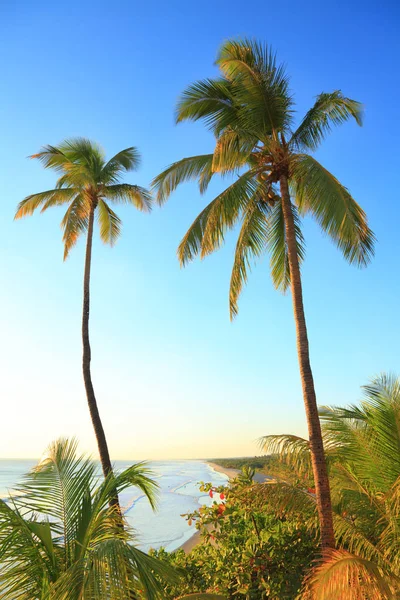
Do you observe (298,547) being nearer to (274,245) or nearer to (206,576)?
(206,576)

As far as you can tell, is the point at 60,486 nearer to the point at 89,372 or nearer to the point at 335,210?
the point at 335,210

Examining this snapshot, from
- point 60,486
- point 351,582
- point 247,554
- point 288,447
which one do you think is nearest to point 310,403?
point 288,447

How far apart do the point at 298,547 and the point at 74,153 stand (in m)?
11.6

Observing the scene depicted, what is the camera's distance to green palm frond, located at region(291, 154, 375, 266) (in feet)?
26.7

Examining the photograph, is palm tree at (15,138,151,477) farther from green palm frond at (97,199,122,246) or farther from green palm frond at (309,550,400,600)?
green palm frond at (309,550,400,600)

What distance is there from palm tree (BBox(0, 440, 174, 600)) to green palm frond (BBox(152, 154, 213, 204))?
22.9 feet

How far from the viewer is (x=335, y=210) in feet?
27.3

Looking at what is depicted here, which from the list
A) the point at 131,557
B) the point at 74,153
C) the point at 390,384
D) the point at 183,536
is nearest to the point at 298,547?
the point at 390,384

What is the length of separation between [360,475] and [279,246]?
548 centimetres

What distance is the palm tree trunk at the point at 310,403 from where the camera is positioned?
22.0 feet

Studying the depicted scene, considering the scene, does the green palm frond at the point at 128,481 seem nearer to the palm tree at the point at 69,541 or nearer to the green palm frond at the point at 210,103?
the palm tree at the point at 69,541

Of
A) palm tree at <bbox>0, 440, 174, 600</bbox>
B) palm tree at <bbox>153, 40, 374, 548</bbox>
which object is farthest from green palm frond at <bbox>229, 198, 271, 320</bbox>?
palm tree at <bbox>0, 440, 174, 600</bbox>

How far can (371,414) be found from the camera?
7.34m

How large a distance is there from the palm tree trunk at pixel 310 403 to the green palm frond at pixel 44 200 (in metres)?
7.58
